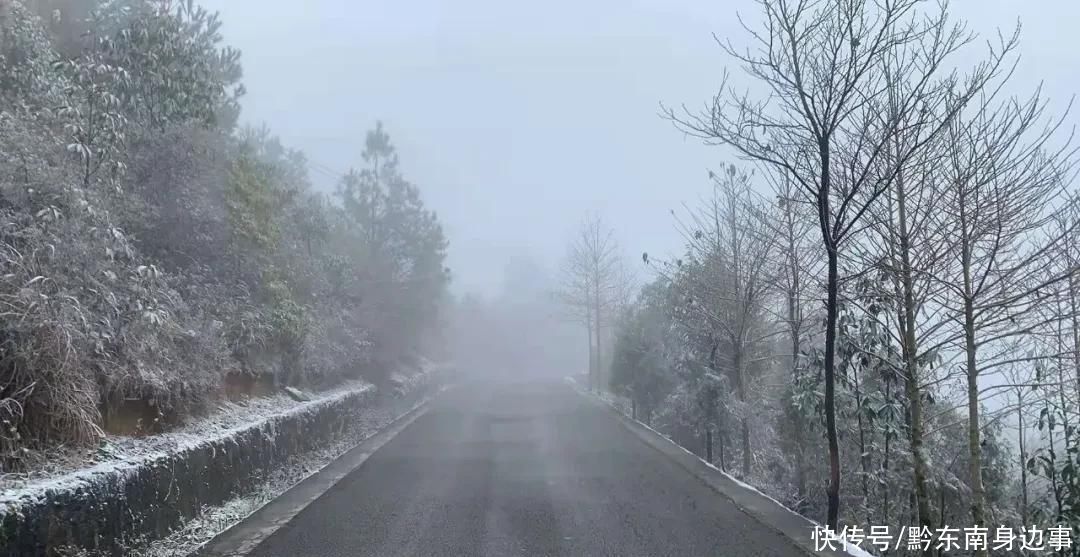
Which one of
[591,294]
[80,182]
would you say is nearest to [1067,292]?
[80,182]

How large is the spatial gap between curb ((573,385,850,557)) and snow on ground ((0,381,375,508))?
6.45 m

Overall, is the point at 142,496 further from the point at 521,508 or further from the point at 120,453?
the point at 521,508

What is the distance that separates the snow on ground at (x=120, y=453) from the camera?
18.2ft

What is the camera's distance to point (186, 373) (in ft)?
30.9

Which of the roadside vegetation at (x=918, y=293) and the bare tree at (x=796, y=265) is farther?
the bare tree at (x=796, y=265)

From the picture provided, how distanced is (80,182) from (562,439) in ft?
36.9

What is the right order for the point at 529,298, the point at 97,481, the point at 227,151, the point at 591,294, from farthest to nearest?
the point at 529,298
the point at 591,294
the point at 227,151
the point at 97,481

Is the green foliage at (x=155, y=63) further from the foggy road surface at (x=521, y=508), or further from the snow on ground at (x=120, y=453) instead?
the foggy road surface at (x=521, y=508)

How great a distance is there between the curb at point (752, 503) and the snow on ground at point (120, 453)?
6447 millimetres

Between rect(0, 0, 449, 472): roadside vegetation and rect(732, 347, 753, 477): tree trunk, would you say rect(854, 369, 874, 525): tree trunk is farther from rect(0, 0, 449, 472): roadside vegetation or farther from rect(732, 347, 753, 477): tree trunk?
rect(0, 0, 449, 472): roadside vegetation

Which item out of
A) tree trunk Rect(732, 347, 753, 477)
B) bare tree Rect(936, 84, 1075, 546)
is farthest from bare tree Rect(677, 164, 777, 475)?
bare tree Rect(936, 84, 1075, 546)

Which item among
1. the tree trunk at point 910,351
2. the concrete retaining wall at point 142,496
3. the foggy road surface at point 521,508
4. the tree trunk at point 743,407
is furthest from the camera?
the tree trunk at point 743,407

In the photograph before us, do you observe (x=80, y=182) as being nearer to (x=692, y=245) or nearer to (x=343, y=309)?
(x=692, y=245)

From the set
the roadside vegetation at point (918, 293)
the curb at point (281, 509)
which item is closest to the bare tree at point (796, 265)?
the roadside vegetation at point (918, 293)
